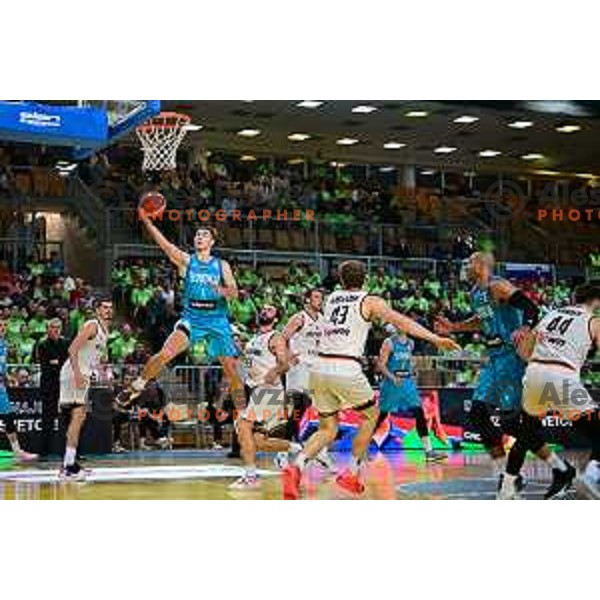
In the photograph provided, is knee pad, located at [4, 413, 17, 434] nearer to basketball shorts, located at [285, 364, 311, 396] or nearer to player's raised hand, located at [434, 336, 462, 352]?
basketball shorts, located at [285, 364, 311, 396]

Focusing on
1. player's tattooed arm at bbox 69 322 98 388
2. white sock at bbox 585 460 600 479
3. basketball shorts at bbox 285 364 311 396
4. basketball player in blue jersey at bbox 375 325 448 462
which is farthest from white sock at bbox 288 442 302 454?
white sock at bbox 585 460 600 479

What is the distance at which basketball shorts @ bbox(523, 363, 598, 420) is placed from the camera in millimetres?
9781

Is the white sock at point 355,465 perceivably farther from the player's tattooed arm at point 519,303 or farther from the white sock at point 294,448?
the player's tattooed arm at point 519,303

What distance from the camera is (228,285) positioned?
34.0 feet

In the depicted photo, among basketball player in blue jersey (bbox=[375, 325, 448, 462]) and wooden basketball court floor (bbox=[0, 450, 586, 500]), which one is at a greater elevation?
basketball player in blue jersey (bbox=[375, 325, 448, 462])

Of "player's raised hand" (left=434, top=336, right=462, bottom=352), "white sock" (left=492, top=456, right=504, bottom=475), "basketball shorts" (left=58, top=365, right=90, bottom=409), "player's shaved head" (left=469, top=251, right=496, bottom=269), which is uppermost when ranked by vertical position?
"player's shaved head" (left=469, top=251, right=496, bottom=269)

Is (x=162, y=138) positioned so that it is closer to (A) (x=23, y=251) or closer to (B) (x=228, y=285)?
(B) (x=228, y=285)

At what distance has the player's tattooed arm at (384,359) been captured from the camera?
10.4 metres

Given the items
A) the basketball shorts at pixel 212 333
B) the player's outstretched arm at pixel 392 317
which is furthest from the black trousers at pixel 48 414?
the player's outstretched arm at pixel 392 317

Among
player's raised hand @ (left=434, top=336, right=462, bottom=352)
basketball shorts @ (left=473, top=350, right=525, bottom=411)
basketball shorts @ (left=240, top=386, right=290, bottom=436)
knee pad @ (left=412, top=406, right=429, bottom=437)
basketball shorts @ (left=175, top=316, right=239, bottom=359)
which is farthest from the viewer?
knee pad @ (left=412, top=406, right=429, bottom=437)

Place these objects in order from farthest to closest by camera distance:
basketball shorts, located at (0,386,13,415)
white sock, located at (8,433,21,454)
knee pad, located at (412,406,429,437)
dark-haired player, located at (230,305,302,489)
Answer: knee pad, located at (412,406,429,437), white sock, located at (8,433,21,454), basketball shorts, located at (0,386,13,415), dark-haired player, located at (230,305,302,489)

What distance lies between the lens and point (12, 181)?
33.9ft

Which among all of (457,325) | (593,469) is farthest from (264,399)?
(593,469)
